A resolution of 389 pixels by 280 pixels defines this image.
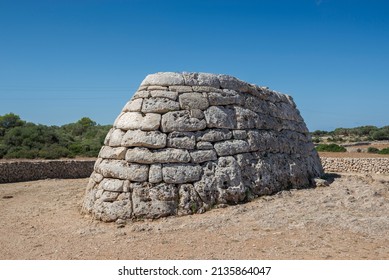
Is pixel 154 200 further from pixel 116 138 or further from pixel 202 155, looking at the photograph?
pixel 116 138

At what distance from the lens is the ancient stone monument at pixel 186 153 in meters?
6.46

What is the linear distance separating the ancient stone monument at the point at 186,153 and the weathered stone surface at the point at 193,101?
0.02 metres

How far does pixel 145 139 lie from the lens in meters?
6.71

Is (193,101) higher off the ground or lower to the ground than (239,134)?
higher

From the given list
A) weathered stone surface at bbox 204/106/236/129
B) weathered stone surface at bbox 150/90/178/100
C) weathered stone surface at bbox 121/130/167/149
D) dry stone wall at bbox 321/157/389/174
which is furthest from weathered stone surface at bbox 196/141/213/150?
dry stone wall at bbox 321/157/389/174

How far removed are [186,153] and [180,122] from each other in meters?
0.65

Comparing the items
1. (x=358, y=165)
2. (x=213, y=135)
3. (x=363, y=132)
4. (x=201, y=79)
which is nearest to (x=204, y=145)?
(x=213, y=135)

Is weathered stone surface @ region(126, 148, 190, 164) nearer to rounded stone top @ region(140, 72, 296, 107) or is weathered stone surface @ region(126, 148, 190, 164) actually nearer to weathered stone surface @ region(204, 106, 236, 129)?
weathered stone surface @ region(204, 106, 236, 129)

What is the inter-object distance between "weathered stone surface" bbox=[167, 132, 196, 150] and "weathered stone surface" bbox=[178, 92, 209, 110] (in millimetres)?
638

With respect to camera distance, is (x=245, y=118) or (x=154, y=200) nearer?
(x=154, y=200)

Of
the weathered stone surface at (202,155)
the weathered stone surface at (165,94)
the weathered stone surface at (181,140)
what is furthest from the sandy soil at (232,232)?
the weathered stone surface at (165,94)
